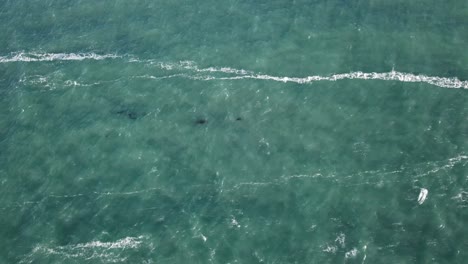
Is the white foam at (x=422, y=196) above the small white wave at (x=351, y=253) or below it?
above

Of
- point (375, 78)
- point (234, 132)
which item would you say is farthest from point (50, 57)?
point (375, 78)

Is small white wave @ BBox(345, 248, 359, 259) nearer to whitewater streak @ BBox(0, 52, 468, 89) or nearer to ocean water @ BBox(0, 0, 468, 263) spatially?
ocean water @ BBox(0, 0, 468, 263)

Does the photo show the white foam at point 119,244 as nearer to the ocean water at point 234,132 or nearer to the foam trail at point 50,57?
the ocean water at point 234,132

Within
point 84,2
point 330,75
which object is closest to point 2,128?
point 84,2

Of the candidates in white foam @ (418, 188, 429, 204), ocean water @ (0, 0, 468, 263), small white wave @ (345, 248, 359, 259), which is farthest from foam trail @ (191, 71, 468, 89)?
small white wave @ (345, 248, 359, 259)

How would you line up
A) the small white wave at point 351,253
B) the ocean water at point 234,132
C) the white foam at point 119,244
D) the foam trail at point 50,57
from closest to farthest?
the small white wave at point 351,253
the ocean water at point 234,132
the white foam at point 119,244
the foam trail at point 50,57

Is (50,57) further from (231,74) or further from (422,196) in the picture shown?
(422,196)

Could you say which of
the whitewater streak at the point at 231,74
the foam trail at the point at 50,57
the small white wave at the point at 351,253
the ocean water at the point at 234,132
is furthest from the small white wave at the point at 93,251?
the foam trail at the point at 50,57
